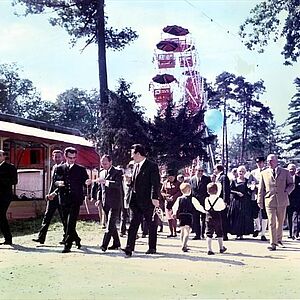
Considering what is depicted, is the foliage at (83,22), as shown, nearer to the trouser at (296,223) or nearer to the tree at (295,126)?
the trouser at (296,223)

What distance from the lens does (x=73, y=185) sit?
8.77m

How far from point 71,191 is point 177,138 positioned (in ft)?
31.3

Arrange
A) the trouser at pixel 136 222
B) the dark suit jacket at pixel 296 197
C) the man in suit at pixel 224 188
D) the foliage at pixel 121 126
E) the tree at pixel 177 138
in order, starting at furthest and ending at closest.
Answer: the tree at pixel 177 138 → the foliage at pixel 121 126 → the dark suit jacket at pixel 296 197 → the man in suit at pixel 224 188 → the trouser at pixel 136 222

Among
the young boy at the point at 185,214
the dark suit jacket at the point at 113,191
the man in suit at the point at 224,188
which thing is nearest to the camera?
the dark suit jacket at the point at 113,191

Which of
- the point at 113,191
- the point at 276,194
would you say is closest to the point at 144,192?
the point at 113,191

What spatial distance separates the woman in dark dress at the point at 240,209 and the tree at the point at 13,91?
32.4 meters

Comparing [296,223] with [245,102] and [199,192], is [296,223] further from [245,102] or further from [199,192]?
[245,102]

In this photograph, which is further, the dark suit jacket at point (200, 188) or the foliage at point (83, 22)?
the foliage at point (83, 22)

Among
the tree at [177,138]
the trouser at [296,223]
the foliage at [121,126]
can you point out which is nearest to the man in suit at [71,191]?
the trouser at [296,223]

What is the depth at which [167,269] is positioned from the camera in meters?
7.00

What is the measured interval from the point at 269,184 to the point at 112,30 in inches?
506

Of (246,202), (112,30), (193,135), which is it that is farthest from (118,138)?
(246,202)

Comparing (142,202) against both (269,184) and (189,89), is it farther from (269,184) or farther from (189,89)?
(189,89)

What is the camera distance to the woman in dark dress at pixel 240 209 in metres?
11.3
